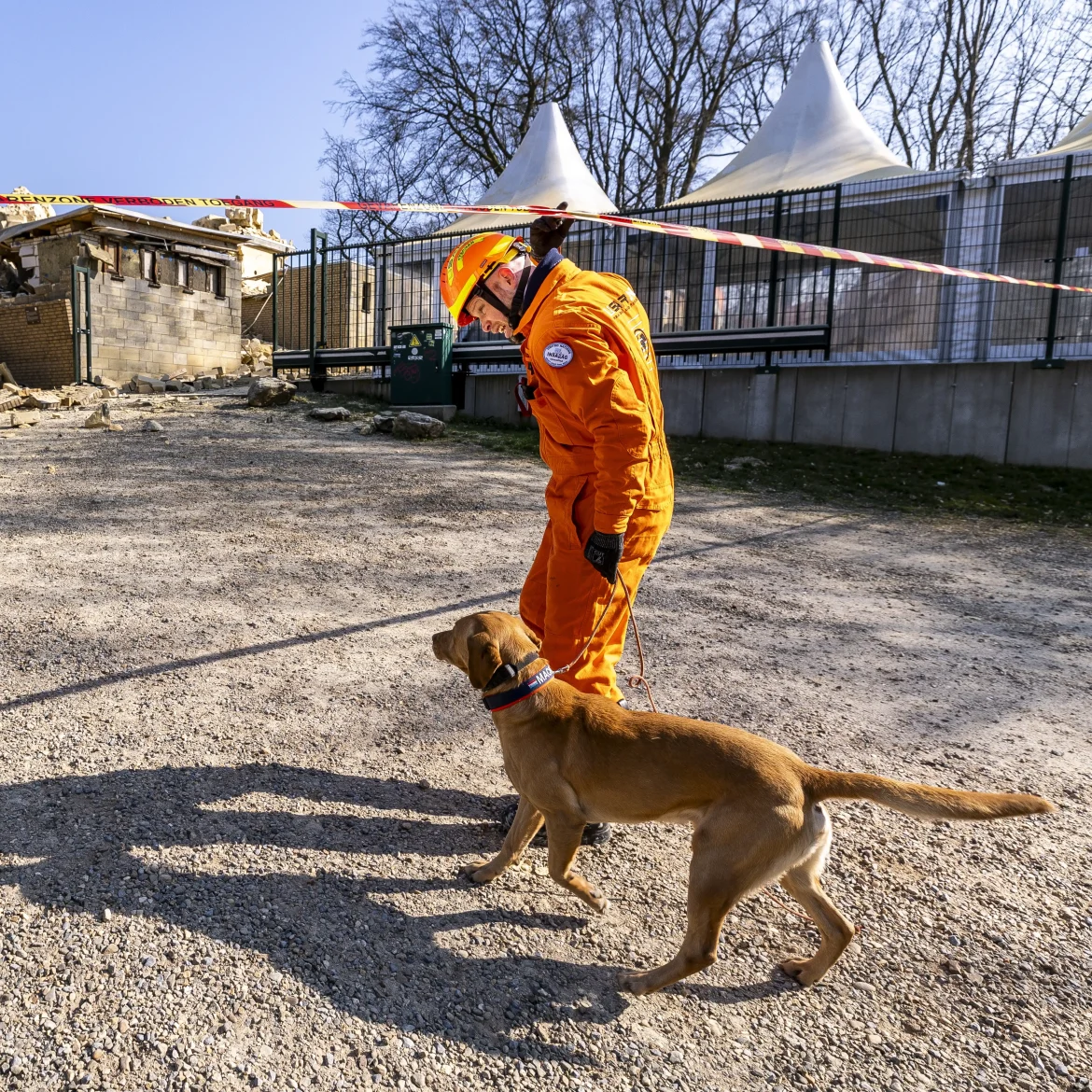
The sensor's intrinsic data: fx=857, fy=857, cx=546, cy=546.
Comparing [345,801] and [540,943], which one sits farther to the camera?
[345,801]

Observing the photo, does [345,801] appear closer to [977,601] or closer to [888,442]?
[977,601]

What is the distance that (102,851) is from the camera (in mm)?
2613

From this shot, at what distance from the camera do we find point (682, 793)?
226cm

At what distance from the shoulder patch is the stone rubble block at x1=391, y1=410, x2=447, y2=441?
892 centimetres

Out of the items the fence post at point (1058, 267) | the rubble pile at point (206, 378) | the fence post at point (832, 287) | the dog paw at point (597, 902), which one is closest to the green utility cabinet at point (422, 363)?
the rubble pile at point (206, 378)

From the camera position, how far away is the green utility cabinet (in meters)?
13.1

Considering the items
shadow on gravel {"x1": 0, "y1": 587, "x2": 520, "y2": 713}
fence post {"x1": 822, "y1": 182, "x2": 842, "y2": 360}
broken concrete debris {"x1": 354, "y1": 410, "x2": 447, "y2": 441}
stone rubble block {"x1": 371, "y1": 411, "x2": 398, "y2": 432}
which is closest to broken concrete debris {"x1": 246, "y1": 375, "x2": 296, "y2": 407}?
broken concrete debris {"x1": 354, "y1": 410, "x2": 447, "y2": 441}

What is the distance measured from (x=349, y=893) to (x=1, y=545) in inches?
183

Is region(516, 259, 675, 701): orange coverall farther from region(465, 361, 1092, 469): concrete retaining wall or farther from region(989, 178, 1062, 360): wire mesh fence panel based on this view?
region(989, 178, 1062, 360): wire mesh fence panel

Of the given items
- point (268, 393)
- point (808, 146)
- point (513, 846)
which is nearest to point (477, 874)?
point (513, 846)

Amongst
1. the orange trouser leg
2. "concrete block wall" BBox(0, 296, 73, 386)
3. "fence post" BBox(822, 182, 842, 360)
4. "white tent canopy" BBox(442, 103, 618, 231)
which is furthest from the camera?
"white tent canopy" BBox(442, 103, 618, 231)

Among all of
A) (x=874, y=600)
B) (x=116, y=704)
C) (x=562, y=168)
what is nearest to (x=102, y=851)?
(x=116, y=704)

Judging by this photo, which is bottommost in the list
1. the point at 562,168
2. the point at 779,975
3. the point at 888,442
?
the point at 779,975

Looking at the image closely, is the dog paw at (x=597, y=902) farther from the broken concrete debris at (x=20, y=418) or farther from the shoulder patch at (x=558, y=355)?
the broken concrete debris at (x=20, y=418)
